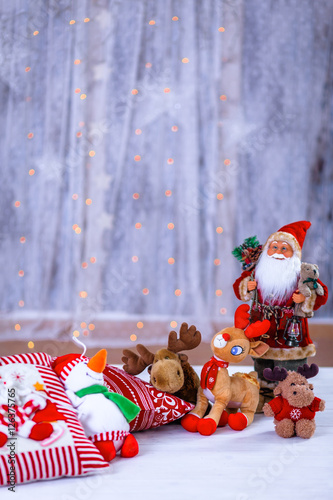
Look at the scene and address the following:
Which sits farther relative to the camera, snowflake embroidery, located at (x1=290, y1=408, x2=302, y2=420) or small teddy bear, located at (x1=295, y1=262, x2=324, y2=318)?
small teddy bear, located at (x1=295, y1=262, x2=324, y2=318)

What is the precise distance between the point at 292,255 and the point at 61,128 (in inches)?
63.0

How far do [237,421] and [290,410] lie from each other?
0.12 m

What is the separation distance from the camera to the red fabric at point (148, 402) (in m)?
1.27

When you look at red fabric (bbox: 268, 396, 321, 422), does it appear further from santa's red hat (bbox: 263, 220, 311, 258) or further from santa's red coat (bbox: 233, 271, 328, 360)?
santa's red hat (bbox: 263, 220, 311, 258)

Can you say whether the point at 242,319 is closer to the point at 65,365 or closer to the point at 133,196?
the point at 65,365

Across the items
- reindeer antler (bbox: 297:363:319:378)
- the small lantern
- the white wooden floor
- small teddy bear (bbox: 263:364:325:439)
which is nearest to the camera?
the white wooden floor

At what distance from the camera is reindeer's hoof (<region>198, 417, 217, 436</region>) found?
1279 millimetres

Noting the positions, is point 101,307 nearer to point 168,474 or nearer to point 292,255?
point 292,255

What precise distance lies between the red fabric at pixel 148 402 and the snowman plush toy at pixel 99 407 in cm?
8

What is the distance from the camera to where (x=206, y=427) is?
4.20 feet

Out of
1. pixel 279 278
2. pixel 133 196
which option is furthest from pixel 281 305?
pixel 133 196

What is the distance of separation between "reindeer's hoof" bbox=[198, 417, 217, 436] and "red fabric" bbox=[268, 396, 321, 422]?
137 millimetres

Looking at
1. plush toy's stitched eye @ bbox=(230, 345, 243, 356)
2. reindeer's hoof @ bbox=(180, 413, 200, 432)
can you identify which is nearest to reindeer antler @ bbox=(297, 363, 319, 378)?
plush toy's stitched eye @ bbox=(230, 345, 243, 356)

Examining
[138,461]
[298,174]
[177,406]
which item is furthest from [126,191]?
[138,461]
